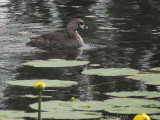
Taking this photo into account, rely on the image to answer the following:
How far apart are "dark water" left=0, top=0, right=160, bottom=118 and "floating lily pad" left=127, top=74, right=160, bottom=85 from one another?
84mm

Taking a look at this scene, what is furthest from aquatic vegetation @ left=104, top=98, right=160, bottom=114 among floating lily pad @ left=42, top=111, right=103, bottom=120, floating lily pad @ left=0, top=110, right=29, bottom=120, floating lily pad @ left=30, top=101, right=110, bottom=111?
floating lily pad @ left=0, top=110, right=29, bottom=120

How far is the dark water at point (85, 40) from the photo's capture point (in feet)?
20.6

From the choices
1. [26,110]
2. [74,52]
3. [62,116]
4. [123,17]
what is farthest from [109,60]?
[123,17]

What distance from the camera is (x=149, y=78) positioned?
656 cm

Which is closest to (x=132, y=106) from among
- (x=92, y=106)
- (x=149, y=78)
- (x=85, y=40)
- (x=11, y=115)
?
(x=92, y=106)

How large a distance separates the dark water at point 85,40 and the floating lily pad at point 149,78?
0.27 feet

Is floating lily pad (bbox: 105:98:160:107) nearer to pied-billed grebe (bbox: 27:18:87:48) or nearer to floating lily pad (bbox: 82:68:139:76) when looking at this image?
floating lily pad (bbox: 82:68:139:76)

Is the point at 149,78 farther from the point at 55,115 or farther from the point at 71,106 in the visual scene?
the point at 55,115

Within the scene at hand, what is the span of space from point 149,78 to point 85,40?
482 cm

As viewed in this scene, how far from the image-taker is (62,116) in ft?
14.8

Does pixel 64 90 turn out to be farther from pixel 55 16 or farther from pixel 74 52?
pixel 55 16

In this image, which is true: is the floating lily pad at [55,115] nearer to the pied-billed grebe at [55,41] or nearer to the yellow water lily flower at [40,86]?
the yellow water lily flower at [40,86]

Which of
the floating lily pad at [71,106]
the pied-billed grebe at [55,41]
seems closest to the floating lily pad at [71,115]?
the floating lily pad at [71,106]

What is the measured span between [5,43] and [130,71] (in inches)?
165
